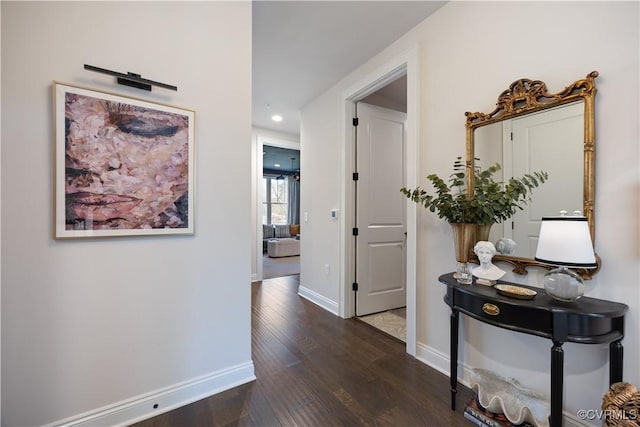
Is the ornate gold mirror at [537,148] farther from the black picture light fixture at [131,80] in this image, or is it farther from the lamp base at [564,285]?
the black picture light fixture at [131,80]

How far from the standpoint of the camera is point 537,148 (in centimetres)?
150

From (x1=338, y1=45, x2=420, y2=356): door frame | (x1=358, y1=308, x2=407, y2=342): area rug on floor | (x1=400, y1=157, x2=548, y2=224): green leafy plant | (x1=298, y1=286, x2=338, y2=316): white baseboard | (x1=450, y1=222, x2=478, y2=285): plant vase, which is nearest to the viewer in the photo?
(x1=400, y1=157, x2=548, y2=224): green leafy plant

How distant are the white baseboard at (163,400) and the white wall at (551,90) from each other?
1454 millimetres

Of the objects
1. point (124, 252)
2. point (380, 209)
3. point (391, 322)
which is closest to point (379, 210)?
point (380, 209)

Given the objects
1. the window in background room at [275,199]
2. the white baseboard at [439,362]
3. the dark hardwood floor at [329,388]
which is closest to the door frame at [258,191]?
the dark hardwood floor at [329,388]

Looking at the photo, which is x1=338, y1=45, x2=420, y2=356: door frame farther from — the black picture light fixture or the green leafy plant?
the black picture light fixture

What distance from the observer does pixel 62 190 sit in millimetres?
1299

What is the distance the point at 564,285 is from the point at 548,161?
2.22 ft

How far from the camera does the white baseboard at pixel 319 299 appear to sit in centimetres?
313

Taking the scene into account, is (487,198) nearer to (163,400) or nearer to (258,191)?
(163,400)

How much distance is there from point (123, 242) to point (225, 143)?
832mm

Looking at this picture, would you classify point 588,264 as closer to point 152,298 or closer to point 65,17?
point 152,298

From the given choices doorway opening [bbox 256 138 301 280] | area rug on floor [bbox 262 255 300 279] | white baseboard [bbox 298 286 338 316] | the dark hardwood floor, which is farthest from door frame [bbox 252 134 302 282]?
the dark hardwood floor

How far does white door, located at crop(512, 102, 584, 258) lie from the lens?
1.34 meters
